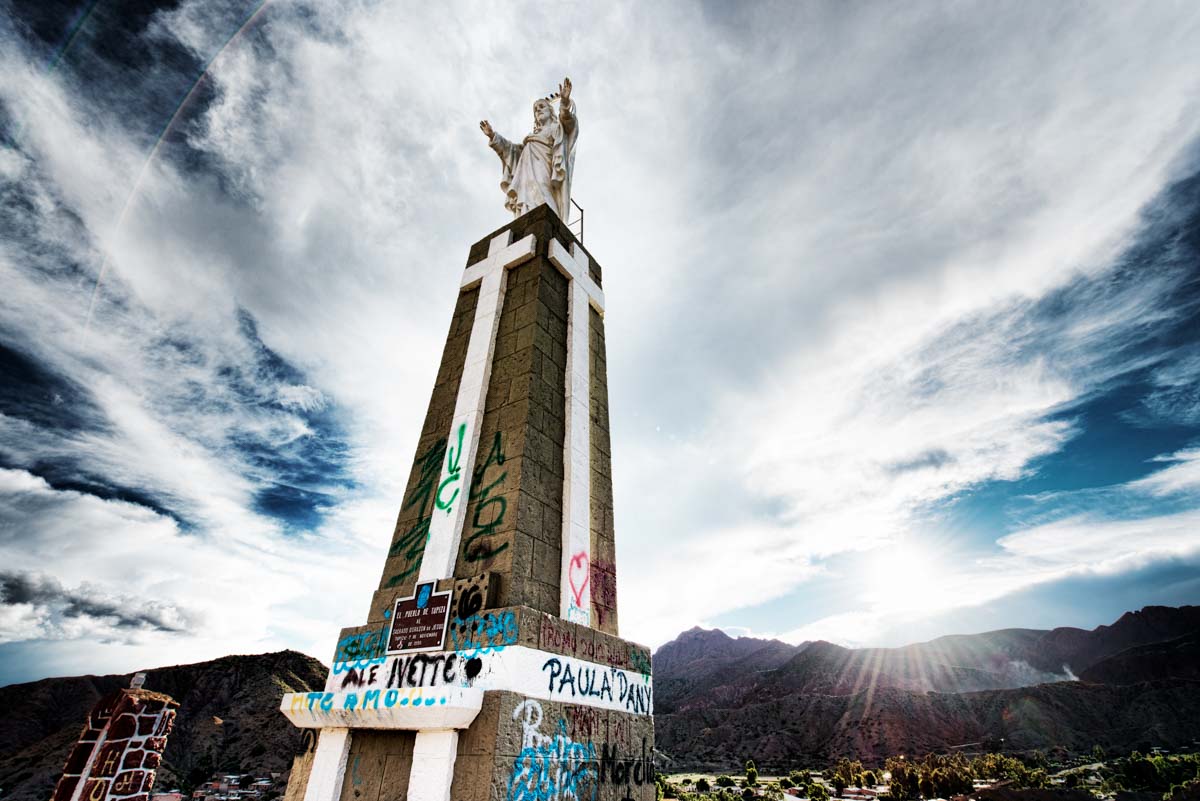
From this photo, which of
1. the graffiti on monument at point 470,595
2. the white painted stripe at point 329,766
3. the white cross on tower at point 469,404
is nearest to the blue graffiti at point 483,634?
the graffiti on monument at point 470,595

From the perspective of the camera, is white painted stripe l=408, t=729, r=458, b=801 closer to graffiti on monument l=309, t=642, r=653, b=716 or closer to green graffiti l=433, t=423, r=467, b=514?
graffiti on monument l=309, t=642, r=653, b=716

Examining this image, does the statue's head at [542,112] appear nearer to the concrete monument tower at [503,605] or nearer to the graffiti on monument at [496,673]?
the concrete monument tower at [503,605]

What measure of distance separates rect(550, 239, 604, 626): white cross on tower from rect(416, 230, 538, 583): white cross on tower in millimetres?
1080

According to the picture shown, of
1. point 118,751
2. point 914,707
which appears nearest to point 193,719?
point 118,751

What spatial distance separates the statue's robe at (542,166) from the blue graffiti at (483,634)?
8693mm

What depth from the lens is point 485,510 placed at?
22.9ft

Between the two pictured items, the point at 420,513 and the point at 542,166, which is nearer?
the point at 420,513

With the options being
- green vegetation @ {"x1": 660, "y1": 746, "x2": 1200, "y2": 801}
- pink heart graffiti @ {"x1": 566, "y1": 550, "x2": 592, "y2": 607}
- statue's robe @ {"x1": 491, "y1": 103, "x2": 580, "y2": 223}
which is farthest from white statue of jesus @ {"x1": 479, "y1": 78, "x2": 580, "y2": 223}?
green vegetation @ {"x1": 660, "y1": 746, "x2": 1200, "y2": 801}

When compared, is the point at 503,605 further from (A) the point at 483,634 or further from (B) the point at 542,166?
(B) the point at 542,166

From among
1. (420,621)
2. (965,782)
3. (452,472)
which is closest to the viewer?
(420,621)

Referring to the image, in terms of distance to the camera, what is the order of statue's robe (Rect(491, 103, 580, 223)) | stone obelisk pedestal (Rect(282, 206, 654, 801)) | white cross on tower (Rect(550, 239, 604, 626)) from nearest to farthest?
stone obelisk pedestal (Rect(282, 206, 654, 801)) → white cross on tower (Rect(550, 239, 604, 626)) → statue's robe (Rect(491, 103, 580, 223))

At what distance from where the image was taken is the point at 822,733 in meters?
73.4

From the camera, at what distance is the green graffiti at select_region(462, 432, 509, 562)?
668cm

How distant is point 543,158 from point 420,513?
846 cm
